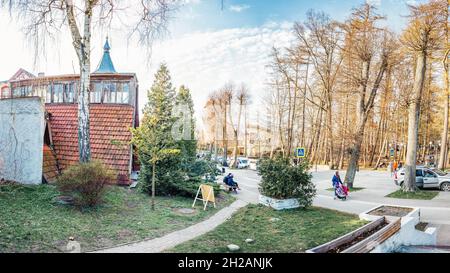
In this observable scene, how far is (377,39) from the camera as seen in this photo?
8.76m

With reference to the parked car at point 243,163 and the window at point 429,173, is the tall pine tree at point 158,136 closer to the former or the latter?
the window at point 429,173

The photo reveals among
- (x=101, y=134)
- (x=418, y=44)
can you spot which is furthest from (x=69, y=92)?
(x=418, y=44)

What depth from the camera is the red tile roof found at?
9016 mm

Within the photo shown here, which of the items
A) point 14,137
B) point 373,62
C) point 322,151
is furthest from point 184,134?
point 322,151

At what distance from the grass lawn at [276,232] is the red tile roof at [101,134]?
14.8 ft

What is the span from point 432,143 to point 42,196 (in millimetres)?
32635

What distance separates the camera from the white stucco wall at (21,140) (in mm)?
6434

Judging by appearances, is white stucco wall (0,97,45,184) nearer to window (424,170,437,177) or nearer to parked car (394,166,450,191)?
parked car (394,166,450,191)

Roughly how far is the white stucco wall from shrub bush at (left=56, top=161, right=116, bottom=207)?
1.54 meters

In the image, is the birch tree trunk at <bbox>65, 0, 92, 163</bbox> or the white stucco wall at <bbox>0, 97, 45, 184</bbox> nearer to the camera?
the birch tree trunk at <bbox>65, 0, 92, 163</bbox>

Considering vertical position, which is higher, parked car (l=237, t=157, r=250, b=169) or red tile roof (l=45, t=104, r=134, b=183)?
red tile roof (l=45, t=104, r=134, b=183)

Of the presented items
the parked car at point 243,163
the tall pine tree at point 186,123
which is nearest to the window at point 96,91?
the tall pine tree at point 186,123

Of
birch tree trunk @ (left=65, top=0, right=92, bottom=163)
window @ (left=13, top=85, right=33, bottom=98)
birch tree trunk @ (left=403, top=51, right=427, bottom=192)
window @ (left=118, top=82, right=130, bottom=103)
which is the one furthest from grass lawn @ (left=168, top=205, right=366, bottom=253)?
window @ (left=13, top=85, right=33, bottom=98)

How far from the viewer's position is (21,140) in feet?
21.5
